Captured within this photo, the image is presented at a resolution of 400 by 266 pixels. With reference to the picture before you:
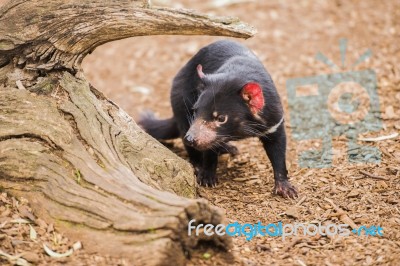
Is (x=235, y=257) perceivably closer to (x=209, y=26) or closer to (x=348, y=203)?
(x=348, y=203)

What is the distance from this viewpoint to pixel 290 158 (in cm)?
446

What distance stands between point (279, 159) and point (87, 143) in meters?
1.50

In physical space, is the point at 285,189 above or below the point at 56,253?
below

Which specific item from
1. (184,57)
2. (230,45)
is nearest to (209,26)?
(230,45)

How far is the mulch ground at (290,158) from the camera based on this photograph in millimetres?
2775

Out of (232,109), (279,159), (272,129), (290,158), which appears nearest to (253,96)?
(232,109)

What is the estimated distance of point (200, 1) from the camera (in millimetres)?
7953

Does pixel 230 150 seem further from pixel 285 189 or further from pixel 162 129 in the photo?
pixel 285 189

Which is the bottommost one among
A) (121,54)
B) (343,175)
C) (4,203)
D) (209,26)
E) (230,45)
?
(121,54)

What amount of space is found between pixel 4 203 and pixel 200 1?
574 centimetres

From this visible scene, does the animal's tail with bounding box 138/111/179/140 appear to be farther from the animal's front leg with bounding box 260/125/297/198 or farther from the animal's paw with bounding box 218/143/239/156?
the animal's front leg with bounding box 260/125/297/198

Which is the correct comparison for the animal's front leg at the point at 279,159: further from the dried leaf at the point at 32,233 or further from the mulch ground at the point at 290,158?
the dried leaf at the point at 32,233

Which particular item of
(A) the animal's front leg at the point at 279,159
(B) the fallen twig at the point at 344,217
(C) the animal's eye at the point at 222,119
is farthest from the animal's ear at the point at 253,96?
(B) the fallen twig at the point at 344,217

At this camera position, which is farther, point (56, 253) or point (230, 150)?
point (230, 150)
